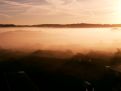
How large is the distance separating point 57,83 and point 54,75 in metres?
15.0

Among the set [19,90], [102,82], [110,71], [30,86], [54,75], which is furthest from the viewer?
[54,75]

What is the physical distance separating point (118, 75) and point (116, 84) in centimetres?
871

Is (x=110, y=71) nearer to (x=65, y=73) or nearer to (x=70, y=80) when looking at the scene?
(x=70, y=80)

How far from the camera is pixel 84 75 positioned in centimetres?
11269

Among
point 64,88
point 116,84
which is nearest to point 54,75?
point 64,88

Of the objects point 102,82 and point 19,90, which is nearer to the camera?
point 19,90

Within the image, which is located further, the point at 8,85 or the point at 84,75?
the point at 84,75

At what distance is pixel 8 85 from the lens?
87375 millimetres

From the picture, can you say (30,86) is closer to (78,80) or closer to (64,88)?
(64,88)

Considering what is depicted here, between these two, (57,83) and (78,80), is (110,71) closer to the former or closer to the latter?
(78,80)

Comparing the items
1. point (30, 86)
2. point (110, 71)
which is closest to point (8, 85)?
point (30, 86)

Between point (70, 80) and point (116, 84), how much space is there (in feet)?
61.3

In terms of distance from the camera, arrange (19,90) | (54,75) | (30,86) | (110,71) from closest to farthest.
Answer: (19,90)
(30,86)
(110,71)
(54,75)

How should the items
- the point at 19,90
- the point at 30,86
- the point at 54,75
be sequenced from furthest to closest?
the point at 54,75 → the point at 30,86 → the point at 19,90
